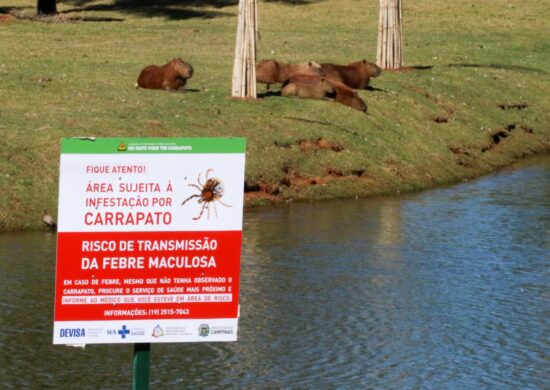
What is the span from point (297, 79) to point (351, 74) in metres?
2.16

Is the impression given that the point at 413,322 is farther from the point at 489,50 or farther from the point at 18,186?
the point at 489,50

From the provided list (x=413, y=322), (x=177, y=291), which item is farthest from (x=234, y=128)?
(x=177, y=291)

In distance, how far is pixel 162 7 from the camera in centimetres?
5150

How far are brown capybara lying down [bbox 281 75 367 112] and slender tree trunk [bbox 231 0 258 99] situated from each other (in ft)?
4.08

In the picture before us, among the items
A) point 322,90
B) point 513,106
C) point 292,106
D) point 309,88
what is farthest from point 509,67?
point 292,106

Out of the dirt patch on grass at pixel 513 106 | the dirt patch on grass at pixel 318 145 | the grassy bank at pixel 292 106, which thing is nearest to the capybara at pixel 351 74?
the grassy bank at pixel 292 106

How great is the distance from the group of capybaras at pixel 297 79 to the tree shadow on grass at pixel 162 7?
20.2 m

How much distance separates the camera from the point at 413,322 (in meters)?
13.6

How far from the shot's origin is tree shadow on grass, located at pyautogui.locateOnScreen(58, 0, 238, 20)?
161 ft

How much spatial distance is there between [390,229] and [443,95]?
11.6 metres

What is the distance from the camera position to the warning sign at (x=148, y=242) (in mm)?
6480

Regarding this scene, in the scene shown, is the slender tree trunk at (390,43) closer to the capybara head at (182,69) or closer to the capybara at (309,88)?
the capybara at (309,88)

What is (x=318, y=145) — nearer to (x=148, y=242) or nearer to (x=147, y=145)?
(x=148, y=242)

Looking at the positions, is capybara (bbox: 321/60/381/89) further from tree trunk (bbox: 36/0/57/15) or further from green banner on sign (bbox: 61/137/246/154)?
green banner on sign (bbox: 61/137/246/154)
